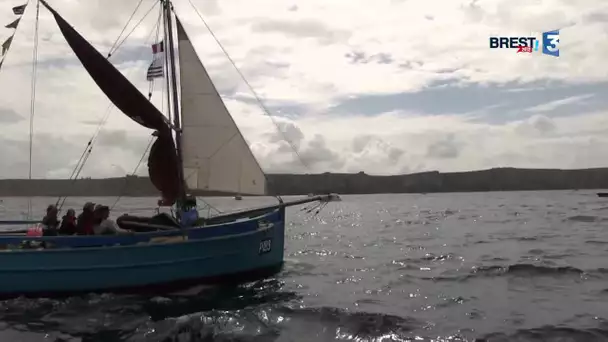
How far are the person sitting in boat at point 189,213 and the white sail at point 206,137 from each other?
48 cm

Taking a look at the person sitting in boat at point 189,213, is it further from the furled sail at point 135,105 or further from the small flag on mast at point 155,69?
the small flag on mast at point 155,69

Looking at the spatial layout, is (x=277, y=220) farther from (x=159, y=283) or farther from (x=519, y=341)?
(x=519, y=341)

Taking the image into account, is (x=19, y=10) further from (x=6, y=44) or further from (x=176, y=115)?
(x=176, y=115)

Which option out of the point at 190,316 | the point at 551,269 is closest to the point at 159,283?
the point at 190,316

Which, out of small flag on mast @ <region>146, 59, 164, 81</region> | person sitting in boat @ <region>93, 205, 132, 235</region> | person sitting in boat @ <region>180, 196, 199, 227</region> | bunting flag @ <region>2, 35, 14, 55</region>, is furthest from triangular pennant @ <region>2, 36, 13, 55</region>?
person sitting in boat @ <region>180, 196, 199, 227</region>

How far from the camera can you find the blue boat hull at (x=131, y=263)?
16922mm

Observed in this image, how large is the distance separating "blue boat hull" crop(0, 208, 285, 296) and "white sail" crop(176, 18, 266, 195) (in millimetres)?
1788

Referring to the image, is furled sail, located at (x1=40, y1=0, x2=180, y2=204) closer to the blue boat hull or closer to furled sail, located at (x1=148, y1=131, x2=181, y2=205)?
furled sail, located at (x1=148, y1=131, x2=181, y2=205)

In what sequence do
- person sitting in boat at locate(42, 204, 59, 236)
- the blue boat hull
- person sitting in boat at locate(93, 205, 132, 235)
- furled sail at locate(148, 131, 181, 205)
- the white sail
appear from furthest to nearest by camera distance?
the white sail < furled sail at locate(148, 131, 181, 205) < person sitting in boat at locate(93, 205, 132, 235) < person sitting in boat at locate(42, 204, 59, 236) < the blue boat hull

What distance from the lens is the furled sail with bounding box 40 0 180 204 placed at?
1869 centimetres

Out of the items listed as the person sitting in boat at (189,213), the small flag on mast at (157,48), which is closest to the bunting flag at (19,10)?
the small flag on mast at (157,48)

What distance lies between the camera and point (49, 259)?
55.4ft

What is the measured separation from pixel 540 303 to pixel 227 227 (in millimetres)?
10396

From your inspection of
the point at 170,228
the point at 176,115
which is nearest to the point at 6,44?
the point at 176,115
